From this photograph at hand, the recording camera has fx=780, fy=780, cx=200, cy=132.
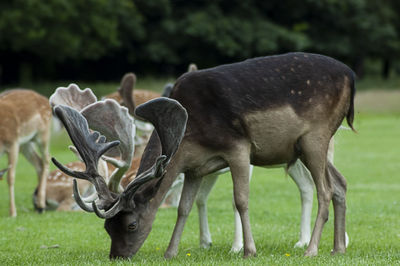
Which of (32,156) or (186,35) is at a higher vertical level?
(32,156)

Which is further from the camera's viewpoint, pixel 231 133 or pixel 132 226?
pixel 231 133

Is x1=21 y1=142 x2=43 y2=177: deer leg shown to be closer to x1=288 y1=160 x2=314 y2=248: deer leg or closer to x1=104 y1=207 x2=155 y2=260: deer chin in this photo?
x1=288 y1=160 x2=314 y2=248: deer leg

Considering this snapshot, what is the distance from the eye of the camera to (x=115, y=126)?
666 cm

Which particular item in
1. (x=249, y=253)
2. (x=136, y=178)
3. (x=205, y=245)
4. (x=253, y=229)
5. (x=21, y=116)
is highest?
(x=136, y=178)

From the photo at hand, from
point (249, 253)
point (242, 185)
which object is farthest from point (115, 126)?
point (249, 253)

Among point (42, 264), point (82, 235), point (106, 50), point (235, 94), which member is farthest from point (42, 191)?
point (106, 50)

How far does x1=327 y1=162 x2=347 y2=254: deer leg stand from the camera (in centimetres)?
705

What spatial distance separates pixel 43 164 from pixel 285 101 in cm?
624

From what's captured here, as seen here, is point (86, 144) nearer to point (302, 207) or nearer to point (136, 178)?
point (136, 178)

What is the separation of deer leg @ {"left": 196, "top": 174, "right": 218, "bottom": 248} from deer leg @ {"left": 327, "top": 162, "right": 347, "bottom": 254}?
140 cm

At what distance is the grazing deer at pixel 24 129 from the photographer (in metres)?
11.3

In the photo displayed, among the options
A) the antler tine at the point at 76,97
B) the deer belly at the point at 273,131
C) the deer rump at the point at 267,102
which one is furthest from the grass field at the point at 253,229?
the antler tine at the point at 76,97

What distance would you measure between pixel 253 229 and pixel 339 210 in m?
2.30

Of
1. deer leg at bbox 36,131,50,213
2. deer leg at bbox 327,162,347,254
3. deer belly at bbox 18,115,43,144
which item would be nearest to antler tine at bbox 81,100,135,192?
deer leg at bbox 327,162,347,254
